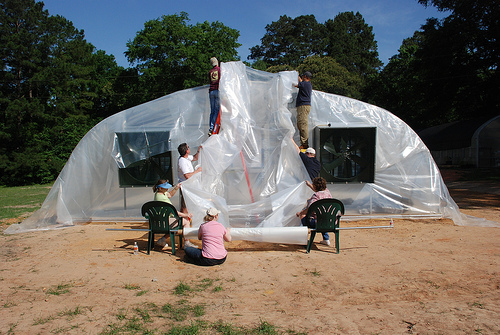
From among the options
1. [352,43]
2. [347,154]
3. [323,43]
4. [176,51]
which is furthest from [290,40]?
[347,154]

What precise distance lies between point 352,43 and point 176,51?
30.5m

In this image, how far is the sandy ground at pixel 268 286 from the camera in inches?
148

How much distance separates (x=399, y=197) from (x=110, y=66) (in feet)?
138

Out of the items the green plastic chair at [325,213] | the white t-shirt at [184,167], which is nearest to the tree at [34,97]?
the white t-shirt at [184,167]

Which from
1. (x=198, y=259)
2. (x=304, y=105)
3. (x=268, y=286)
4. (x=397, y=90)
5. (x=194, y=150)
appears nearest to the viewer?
(x=268, y=286)

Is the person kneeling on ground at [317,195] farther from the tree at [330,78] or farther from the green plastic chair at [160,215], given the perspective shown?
the tree at [330,78]

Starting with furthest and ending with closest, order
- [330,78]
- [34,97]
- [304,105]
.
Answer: [330,78]
[34,97]
[304,105]

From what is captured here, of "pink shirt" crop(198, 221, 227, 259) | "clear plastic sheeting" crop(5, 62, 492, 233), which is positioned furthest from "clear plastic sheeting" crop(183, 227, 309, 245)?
"clear plastic sheeting" crop(5, 62, 492, 233)

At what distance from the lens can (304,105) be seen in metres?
8.66

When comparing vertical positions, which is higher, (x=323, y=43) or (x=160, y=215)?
(x=323, y=43)

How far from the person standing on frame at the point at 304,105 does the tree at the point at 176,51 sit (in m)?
23.6

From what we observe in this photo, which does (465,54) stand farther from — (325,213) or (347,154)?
(325,213)

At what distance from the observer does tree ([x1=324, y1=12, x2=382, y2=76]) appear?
52.2m

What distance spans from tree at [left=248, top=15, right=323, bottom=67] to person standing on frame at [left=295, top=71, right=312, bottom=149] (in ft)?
147
